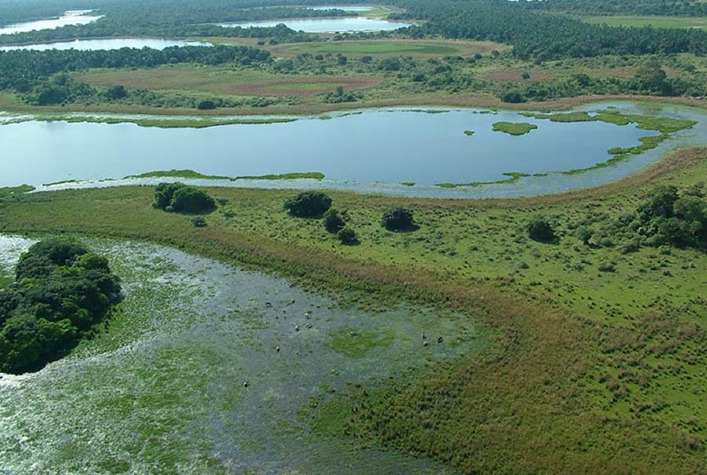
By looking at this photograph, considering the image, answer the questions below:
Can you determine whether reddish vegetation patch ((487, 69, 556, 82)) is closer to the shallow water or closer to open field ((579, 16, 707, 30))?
open field ((579, 16, 707, 30))

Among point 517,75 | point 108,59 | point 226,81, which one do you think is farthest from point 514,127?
point 108,59

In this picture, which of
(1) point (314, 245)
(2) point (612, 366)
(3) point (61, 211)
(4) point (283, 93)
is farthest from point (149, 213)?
(4) point (283, 93)

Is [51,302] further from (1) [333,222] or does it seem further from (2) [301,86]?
(2) [301,86]

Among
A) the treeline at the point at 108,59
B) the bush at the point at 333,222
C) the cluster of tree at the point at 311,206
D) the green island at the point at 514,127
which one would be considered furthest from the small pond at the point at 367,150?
the treeline at the point at 108,59

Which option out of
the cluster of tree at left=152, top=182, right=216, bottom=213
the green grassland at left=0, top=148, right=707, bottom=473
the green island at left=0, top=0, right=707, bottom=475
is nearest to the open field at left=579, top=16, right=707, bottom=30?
the green island at left=0, top=0, right=707, bottom=475

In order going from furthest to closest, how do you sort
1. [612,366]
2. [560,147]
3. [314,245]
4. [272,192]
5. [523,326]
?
[560,147], [272,192], [314,245], [523,326], [612,366]

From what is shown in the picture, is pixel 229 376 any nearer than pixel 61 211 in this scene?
Yes

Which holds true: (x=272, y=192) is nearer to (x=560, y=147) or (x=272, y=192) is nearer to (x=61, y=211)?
(x=61, y=211)

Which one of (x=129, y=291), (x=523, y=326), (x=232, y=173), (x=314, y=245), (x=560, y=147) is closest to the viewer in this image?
(x=523, y=326)
